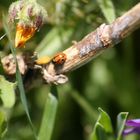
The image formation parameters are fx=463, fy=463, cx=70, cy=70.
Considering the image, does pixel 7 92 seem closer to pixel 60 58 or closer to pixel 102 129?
pixel 60 58

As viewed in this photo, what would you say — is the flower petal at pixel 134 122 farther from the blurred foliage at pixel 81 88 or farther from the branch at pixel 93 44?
the blurred foliage at pixel 81 88

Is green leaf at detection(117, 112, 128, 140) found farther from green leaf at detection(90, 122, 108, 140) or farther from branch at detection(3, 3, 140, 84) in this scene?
branch at detection(3, 3, 140, 84)

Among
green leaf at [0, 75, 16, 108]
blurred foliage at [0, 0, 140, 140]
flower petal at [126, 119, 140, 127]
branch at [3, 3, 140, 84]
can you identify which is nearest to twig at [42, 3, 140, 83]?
branch at [3, 3, 140, 84]

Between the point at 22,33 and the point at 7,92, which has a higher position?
the point at 22,33

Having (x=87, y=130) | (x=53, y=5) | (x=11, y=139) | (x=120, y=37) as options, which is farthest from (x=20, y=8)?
(x=87, y=130)

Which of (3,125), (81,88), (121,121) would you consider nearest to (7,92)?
(3,125)

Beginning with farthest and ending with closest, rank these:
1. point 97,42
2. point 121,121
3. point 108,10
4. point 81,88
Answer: point 81,88
point 108,10
point 97,42
point 121,121
